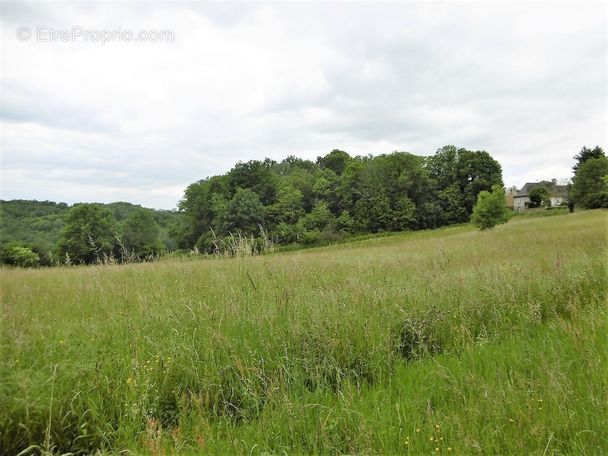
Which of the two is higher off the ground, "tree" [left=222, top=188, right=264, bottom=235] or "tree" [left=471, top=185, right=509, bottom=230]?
"tree" [left=222, top=188, right=264, bottom=235]

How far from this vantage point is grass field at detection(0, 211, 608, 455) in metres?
2.12

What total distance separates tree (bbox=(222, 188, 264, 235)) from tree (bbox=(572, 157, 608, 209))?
46.0m

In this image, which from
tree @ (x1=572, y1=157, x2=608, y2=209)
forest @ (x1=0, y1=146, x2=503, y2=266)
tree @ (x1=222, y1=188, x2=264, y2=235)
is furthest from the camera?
forest @ (x1=0, y1=146, x2=503, y2=266)

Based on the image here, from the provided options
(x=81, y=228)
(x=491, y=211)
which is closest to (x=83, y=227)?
(x=81, y=228)

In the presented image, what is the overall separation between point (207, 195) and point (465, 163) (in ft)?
177

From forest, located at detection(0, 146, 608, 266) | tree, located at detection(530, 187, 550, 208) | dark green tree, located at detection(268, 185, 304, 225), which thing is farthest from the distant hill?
tree, located at detection(530, 187, 550, 208)

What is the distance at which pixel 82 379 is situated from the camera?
8.61 ft

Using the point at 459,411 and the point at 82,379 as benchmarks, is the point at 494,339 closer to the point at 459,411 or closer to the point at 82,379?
the point at 459,411

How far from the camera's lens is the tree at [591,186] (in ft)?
133

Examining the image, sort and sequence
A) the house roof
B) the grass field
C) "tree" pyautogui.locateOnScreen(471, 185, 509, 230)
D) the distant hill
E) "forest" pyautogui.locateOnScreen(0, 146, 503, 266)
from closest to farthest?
the grass field → the distant hill → "tree" pyautogui.locateOnScreen(471, 185, 509, 230) → "forest" pyautogui.locateOnScreen(0, 146, 503, 266) → the house roof

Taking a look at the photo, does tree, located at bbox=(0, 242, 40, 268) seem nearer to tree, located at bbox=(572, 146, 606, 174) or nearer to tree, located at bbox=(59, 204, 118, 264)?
tree, located at bbox=(59, 204, 118, 264)

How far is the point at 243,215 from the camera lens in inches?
2144

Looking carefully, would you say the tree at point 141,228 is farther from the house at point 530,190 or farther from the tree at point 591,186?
the house at point 530,190

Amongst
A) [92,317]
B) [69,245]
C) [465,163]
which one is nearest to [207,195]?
[69,245]
